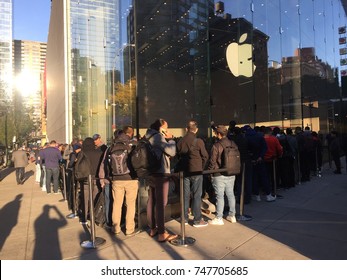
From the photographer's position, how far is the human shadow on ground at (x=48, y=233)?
192 inches

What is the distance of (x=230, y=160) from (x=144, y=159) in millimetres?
1570

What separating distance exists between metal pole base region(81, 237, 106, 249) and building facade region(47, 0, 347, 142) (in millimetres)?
2672

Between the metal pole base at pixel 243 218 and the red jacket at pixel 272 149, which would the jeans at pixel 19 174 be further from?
the metal pole base at pixel 243 218

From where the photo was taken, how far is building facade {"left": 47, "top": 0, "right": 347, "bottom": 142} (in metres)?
7.60

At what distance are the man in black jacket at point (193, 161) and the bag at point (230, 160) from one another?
0.32 meters

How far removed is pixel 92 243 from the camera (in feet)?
16.7

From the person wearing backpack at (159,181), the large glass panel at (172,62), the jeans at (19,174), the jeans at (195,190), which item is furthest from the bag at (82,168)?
the jeans at (19,174)

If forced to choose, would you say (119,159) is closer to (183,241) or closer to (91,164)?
(91,164)

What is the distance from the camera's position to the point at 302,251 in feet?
14.7

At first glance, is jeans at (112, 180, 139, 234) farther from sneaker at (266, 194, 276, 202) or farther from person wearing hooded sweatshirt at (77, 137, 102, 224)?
sneaker at (266, 194, 276, 202)

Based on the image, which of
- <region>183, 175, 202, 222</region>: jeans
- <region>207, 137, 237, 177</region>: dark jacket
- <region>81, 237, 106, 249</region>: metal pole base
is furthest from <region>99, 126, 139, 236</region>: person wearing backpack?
<region>207, 137, 237, 177</region>: dark jacket

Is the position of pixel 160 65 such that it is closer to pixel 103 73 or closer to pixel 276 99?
pixel 103 73

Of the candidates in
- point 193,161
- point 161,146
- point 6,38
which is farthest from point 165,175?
point 6,38
